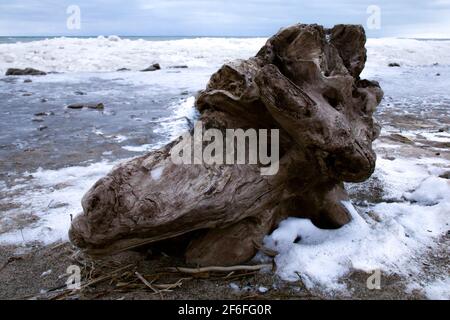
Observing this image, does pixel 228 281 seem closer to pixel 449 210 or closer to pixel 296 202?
pixel 296 202

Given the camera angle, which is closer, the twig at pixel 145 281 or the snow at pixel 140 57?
the twig at pixel 145 281

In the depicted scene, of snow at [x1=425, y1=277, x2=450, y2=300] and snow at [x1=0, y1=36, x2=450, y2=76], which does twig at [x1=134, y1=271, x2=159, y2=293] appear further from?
snow at [x1=0, y1=36, x2=450, y2=76]

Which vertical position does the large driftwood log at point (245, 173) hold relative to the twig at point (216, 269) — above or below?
above

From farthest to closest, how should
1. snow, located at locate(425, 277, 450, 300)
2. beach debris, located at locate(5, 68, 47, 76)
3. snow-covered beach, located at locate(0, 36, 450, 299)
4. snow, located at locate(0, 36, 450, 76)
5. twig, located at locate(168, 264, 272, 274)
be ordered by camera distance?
snow, located at locate(0, 36, 450, 76)
beach debris, located at locate(5, 68, 47, 76)
snow-covered beach, located at locate(0, 36, 450, 299)
twig, located at locate(168, 264, 272, 274)
snow, located at locate(425, 277, 450, 300)

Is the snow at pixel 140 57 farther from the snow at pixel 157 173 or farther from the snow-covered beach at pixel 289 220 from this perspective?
the snow at pixel 157 173

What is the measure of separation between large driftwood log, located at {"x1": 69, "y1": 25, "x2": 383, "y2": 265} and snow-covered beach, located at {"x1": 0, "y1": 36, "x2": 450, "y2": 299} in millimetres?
339

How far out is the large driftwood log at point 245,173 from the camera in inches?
102

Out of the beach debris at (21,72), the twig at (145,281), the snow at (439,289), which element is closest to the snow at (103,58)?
the beach debris at (21,72)

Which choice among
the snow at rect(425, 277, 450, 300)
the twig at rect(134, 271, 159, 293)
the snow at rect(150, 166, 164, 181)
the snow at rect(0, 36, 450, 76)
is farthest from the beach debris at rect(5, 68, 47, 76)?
the snow at rect(425, 277, 450, 300)

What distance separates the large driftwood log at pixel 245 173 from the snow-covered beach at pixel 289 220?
0.34m

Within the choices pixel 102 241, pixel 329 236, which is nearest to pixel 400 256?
pixel 329 236

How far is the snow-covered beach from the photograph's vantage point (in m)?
2.94
